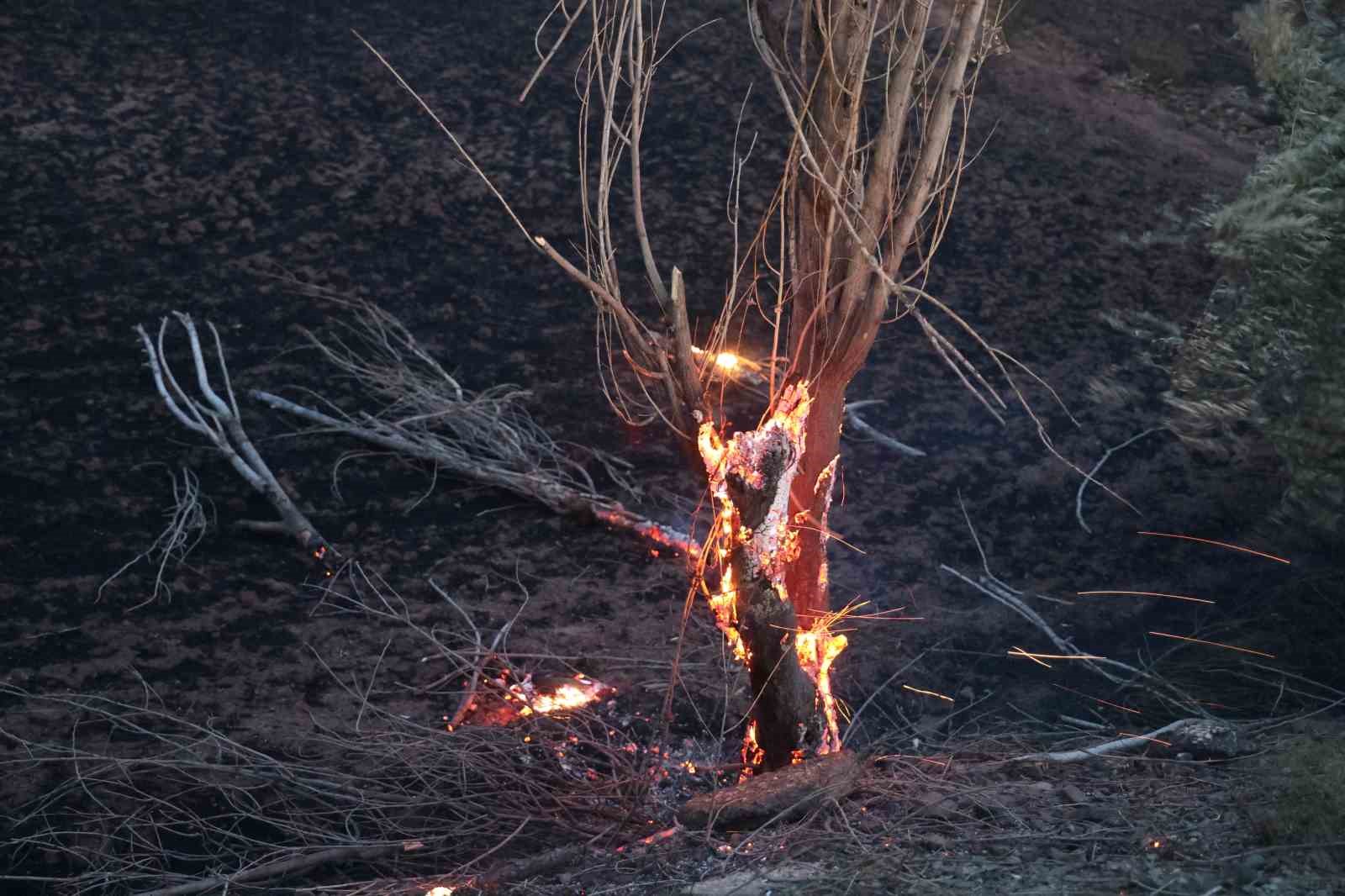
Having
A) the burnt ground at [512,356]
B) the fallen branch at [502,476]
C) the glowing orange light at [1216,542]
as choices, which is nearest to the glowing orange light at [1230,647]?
the burnt ground at [512,356]

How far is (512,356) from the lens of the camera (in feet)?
20.4

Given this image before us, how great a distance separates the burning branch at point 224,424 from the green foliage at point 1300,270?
12.2 ft

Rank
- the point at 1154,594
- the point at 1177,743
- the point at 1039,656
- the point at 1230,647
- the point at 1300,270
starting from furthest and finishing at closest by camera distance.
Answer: the point at 1154,594 → the point at 1300,270 → the point at 1039,656 → the point at 1230,647 → the point at 1177,743

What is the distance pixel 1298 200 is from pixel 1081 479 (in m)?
1.60

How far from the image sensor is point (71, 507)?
497cm

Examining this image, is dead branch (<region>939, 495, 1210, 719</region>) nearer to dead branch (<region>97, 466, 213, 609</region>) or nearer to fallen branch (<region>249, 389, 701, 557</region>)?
fallen branch (<region>249, 389, 701, 557</region>)

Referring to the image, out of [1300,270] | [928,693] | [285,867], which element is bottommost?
[285,867]

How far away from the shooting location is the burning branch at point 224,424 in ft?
16.1

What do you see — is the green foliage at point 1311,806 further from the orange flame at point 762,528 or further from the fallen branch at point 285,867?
the fallen branch at point 285,867

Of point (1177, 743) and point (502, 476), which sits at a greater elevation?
point (1177, 743)

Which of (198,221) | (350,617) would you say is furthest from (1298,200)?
(198,221)

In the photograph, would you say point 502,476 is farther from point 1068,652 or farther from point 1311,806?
point 1311,806

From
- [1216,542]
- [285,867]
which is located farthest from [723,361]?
[1216,542]

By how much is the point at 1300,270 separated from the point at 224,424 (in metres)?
4.45
